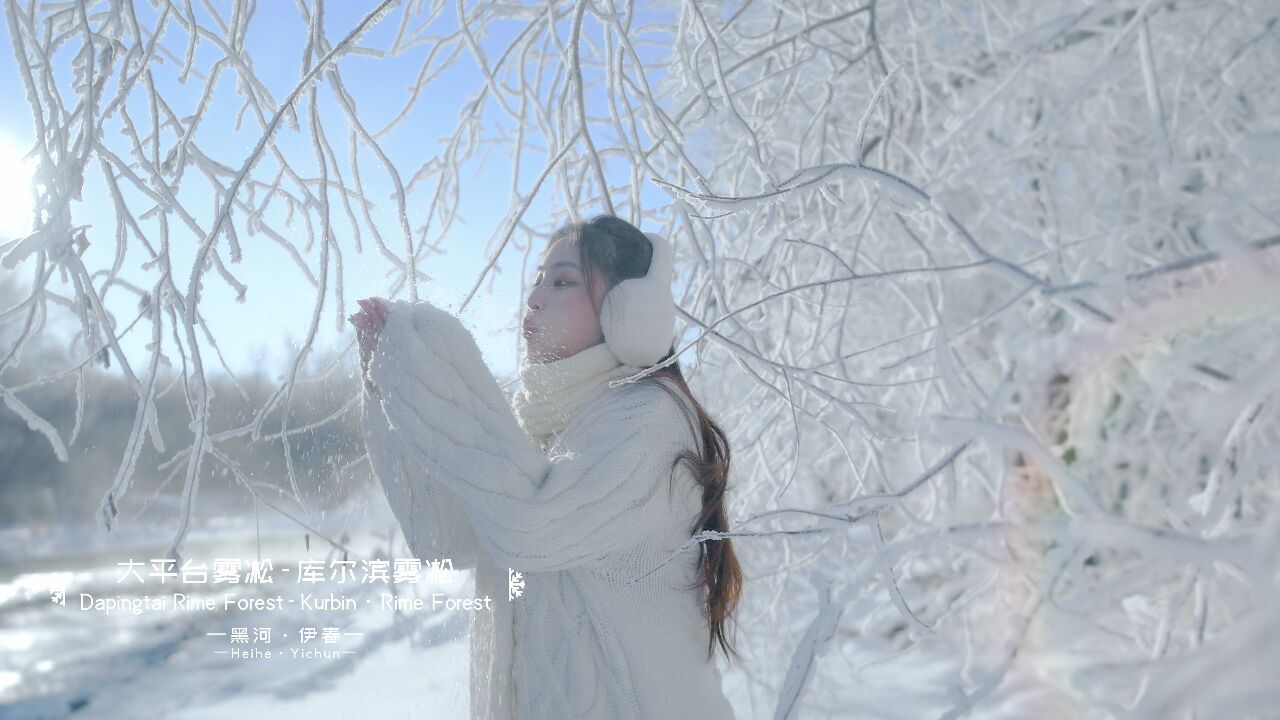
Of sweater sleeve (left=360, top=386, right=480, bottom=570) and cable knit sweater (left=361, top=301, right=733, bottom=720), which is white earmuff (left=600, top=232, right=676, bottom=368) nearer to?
cable knit sweater (left=361, top=301, right=733, bottom=720)

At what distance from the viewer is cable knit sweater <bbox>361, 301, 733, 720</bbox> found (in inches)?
51.2

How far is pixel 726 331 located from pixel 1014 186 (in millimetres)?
1984

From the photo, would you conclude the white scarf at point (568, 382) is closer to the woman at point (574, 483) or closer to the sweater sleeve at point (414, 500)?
the woman at point (574, 483)

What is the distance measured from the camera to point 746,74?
364cm

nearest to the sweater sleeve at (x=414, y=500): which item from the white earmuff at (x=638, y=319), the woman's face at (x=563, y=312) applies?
the woman's face at (x=563, y=312)

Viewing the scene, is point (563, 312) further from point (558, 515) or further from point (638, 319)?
point (558, 515)

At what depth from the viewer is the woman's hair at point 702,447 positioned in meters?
1.48

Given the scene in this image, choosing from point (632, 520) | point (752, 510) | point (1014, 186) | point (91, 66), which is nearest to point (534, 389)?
point (632, 520)

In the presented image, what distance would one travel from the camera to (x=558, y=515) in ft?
4.19

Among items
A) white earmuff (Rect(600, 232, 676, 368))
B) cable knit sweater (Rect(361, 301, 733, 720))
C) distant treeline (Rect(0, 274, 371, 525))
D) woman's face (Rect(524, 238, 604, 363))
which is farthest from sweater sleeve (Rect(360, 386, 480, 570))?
white earmuff (Rect(600, 232, 676, 368))

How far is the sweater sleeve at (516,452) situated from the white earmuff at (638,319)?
0.26 feet

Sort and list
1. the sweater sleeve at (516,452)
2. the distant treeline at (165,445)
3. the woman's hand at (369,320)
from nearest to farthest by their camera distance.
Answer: the sweater sleeve at (516,452) → the woman's hand at (369,320) → the distant treeline at (165,445)

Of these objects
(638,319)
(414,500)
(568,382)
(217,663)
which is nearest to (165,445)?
(414,500)

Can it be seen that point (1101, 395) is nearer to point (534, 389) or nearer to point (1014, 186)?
point (1014, 186)
